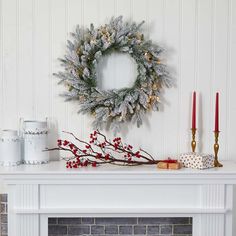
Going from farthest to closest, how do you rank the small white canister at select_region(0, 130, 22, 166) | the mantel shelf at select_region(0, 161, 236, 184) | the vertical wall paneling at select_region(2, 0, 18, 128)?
the vertical wall paneling at select_region(2, 0, 18, 128)
the small white canister at select_region(0, 130, 22, 166)
the mantel shelf at select_region(0, 161, 236, 184)

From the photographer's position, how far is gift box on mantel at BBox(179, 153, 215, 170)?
2045mm

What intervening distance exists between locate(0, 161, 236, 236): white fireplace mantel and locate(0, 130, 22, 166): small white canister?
8 centimetres

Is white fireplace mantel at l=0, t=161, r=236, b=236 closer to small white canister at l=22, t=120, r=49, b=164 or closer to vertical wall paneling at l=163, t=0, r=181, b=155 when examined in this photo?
small white canister at l=22, t=120, r=49, b=164

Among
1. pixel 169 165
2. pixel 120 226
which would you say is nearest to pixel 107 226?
pixel 120 226

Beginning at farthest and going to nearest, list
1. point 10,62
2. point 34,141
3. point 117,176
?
point 10,62, point 34,141, point 117,176

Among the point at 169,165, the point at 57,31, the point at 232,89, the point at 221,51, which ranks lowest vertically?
the point at 169,165

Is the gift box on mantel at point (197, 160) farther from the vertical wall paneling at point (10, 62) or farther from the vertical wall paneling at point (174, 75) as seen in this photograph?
the vertical wall paneling at point (10, 62)

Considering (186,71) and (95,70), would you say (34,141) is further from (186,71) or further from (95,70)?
(186,71)

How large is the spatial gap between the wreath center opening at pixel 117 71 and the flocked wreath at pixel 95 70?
0.15 feet

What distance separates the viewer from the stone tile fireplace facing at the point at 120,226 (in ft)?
7.64

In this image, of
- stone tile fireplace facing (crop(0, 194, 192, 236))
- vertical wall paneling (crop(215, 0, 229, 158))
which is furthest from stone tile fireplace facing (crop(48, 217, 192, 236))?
vertical wall paneling (crop(215, 0, 229, 158))

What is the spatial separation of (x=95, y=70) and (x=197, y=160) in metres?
0.72

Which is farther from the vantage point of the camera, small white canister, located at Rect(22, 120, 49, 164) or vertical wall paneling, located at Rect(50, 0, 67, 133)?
vertical wall paneling, located at Rect(50, 0, 67, 133)

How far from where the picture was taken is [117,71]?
7.41 feet
